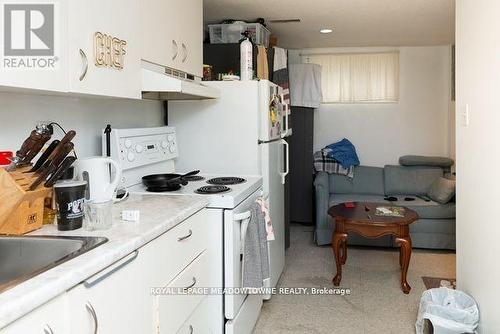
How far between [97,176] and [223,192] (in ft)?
2.23

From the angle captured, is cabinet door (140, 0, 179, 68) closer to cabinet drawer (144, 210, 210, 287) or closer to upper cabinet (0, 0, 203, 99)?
upper cabinet (0, 0, 203, 99)

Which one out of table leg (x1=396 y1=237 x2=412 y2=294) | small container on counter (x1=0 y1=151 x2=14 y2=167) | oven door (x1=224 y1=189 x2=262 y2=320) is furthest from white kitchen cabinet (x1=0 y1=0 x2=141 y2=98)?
table leg (x1=396 y1=237 x2=412 y2=294)

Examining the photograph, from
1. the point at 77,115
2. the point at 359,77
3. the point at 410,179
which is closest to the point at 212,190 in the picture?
the point at 77,115

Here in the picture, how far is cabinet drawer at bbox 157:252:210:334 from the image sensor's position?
1.57 meters

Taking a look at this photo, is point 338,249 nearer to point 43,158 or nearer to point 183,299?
point 183,299

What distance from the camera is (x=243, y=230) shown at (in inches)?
90.3

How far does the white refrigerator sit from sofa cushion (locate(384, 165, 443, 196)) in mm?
2389

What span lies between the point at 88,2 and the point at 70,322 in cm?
110

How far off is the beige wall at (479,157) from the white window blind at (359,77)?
9.37ft

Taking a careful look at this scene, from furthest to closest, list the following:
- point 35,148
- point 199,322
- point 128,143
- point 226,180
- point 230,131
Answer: point 230,131
point 226,180
point 128,143
point 199,322
point 35,148

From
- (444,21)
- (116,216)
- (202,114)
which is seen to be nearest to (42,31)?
(116,216)

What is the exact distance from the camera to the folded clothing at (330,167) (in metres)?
5.05

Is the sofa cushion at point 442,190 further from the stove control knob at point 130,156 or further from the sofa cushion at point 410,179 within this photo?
the stove control knob at point 130,156

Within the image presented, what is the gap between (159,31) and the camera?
219 centimetres
